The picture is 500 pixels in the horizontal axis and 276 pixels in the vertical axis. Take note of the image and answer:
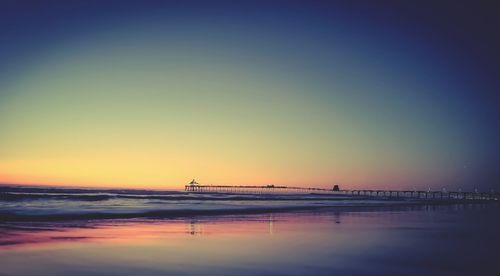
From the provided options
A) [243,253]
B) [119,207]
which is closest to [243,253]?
[243,253]

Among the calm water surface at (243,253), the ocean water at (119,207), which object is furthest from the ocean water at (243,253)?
the ocean water at (119,207)

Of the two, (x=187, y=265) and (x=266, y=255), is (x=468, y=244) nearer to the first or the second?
(x=266, y=255)

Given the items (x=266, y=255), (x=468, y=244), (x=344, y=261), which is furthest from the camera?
(x=468, y=244)

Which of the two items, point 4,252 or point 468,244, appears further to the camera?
point 468,244

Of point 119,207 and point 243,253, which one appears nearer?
point 243,253

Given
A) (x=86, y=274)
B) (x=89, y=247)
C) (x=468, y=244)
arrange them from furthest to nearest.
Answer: (x=468, y=244) < (x=89, y=247) < (x=86, y=274)

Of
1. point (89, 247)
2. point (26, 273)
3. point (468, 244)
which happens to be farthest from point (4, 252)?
point (468, 244)

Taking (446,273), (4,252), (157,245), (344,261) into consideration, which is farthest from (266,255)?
(4,252)

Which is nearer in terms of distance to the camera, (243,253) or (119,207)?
(243,253)

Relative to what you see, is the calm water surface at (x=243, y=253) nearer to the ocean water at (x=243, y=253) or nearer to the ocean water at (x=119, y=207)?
the ocean water at (x=243, y=253)

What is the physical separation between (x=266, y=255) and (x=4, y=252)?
627 cm

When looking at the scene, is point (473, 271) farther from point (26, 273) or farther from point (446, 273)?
point (26, 273)

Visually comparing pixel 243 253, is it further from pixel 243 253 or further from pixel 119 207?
pixel 119 207

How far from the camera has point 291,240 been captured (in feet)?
47.6
